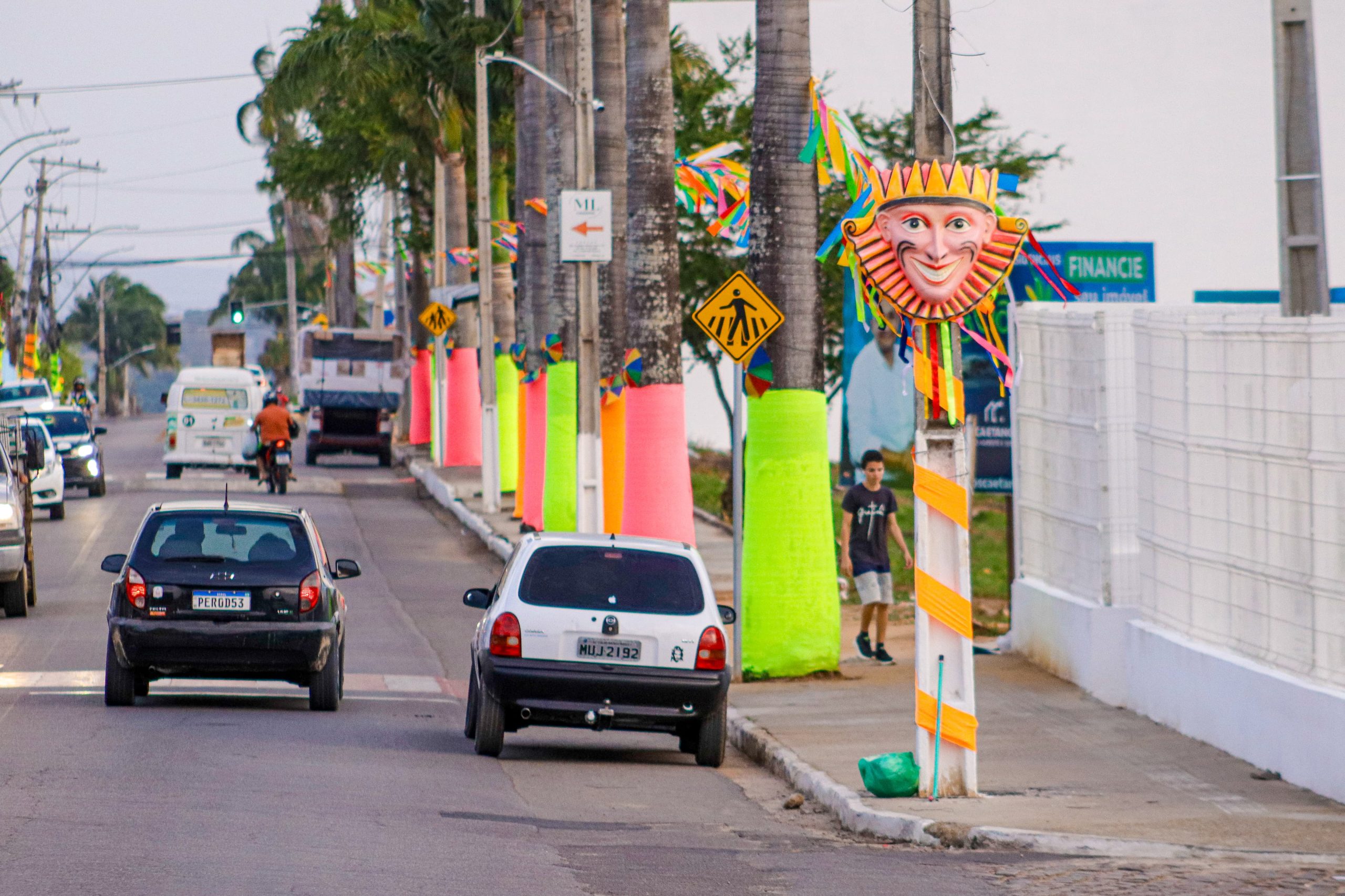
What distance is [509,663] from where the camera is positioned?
42.3 feet

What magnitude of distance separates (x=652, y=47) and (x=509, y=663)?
12148 millimetres

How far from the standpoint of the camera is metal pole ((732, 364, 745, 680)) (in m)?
16.0

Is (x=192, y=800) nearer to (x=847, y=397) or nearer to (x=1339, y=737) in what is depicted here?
(x=1339, y=737)

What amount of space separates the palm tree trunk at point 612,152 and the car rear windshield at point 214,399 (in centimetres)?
1640

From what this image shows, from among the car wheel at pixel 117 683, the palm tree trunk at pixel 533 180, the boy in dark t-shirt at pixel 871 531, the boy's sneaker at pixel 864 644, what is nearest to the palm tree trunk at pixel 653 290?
the boy's sneaker at pixel 864 644

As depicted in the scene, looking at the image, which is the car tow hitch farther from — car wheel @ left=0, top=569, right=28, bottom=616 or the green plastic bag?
car wheel @ left=0, top=569, right=28, bottom=616

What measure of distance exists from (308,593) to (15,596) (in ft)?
25.7

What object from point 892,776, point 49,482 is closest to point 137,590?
point 892,776

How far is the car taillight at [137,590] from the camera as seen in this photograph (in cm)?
1449

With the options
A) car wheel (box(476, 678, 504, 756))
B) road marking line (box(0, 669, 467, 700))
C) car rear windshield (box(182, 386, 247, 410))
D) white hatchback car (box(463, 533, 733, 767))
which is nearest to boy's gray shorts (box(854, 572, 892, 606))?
road marking line (box(0, 669, 467, 700))

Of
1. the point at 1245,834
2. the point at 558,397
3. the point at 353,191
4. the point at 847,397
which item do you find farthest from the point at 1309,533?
the point at 353,191

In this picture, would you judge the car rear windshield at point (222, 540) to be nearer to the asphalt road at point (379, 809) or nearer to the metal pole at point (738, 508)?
the asphalt road at point (379, 809)

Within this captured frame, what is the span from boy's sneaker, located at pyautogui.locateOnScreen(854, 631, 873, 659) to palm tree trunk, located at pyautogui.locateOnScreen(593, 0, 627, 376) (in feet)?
28.5

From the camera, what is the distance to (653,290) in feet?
77.9
